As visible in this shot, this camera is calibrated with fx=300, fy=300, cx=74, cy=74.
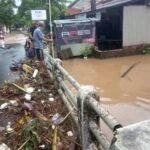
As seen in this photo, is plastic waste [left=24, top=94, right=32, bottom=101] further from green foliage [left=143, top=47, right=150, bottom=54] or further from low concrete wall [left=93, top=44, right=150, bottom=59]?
green foliage [left=143, top=47, right=150, bottom=54]

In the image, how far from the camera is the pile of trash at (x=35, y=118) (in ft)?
13.7

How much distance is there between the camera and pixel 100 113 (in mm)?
2953

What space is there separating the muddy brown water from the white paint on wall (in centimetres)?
123

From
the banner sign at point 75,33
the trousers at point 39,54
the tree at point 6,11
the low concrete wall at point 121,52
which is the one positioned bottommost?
the low concrete wall at point 121,52

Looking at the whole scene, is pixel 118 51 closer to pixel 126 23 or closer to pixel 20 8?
pixel 126 23

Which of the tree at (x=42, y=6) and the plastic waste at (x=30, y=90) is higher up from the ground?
the tree at (x=42, y=6)

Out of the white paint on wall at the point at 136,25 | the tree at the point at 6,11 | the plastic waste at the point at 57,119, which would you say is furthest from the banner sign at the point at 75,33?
the tree at the point at 6,11

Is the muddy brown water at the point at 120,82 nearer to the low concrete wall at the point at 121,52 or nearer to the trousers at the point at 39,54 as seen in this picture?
the low concrete wall at the point at 121,52

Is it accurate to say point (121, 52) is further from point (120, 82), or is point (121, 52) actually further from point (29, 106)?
point (29, 106)

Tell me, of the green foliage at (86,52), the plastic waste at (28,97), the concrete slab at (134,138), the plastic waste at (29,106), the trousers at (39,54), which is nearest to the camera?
the concrete slab at (134,138)

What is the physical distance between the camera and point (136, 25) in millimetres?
15414

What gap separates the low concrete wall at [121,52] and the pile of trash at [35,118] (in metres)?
6.42

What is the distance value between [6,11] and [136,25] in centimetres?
2467

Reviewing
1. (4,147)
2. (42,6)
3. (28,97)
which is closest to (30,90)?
(28,97)
